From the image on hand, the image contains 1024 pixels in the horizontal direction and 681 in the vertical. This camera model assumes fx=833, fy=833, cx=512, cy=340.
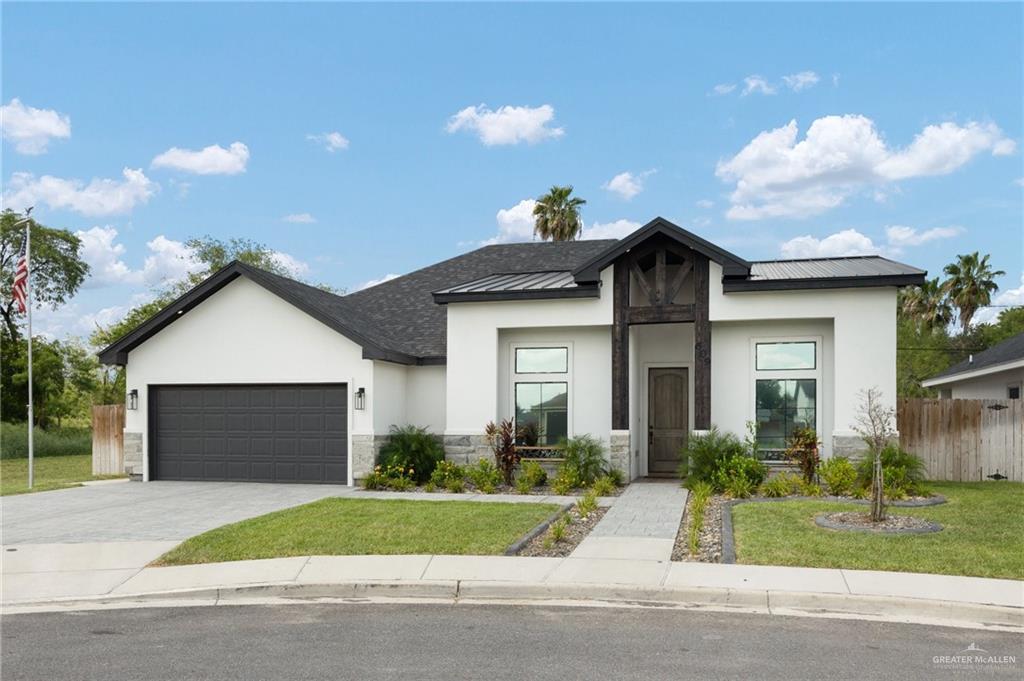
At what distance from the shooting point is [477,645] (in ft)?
21.9

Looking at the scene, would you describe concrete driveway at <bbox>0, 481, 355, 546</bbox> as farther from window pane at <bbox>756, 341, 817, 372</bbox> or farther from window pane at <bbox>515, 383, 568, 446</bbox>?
window pane at <bbox>756, 341, 817, 372</bbox>

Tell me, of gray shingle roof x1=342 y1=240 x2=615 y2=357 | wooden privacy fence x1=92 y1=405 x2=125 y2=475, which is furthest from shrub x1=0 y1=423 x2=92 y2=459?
gray shingle roof x1=342 y1=240 x2=615 y2=357

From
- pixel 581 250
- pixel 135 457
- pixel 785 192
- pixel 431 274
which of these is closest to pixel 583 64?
pixel 581 250

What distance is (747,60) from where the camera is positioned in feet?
62.5

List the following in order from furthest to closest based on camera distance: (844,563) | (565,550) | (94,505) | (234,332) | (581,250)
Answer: (581,250) < (234,332) < (94,505) < (565,550) < (844,563)

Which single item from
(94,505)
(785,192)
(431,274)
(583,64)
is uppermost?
(583,64)

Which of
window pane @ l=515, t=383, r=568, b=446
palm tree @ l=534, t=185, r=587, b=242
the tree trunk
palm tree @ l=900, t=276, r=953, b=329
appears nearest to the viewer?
the tree trunk

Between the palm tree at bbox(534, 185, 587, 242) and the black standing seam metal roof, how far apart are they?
15.6m

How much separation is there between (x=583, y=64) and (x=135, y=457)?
46.4 feet

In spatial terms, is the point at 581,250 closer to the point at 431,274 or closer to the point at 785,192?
the point at 431,274

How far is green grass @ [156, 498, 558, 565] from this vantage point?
32.9 ft

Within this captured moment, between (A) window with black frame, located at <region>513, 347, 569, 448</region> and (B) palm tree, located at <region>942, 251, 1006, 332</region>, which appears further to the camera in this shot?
(B) palm tree, located at <region>942, 251, 1006, 332</region>

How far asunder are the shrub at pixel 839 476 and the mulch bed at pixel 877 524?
261cm

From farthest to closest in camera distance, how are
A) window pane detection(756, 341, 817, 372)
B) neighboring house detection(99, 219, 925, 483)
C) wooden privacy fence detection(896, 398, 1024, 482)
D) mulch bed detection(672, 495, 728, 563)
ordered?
wooden privacy fence detection(896, 398, 1024, 482)
window pane detection(756, 341, 817, 372)
neighboring house detection(99, 219, 925, 483)
mulch bed detection(672, 495, 728, 563)
